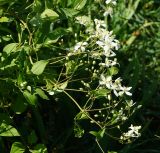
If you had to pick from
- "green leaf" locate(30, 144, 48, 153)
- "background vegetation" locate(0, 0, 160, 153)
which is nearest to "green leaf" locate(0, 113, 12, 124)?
"background vegetation" locate(0, 0, 160, 153)

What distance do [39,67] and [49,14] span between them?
0.16 metres

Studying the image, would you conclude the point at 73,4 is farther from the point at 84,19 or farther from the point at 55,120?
the point at 55,120

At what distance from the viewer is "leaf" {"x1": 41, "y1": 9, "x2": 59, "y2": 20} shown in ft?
4.55

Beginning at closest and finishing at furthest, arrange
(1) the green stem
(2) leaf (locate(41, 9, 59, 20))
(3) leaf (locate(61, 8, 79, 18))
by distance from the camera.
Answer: (2) leaf (locate(41, 9, 59, 20)) < (3) leaf (locate(61, 8, 79, 18)) < (1) the green stem

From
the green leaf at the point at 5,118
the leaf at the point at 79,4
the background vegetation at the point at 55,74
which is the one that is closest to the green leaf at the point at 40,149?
the background vegetation at the point at 55,74

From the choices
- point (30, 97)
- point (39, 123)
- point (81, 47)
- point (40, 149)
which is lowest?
point (39, 123)

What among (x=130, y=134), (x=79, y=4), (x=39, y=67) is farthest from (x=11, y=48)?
(x=130, y=134)

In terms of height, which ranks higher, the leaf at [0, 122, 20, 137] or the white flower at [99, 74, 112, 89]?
the white flower at [99, 74, 112, 89]

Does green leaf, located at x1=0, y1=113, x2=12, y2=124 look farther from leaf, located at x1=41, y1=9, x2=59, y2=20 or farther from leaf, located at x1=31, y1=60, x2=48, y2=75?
leaf, located at x1=41, y1=9, x2=59, y2=20

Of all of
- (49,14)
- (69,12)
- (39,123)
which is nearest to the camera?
(49,14)

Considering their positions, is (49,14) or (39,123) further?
(39,123)

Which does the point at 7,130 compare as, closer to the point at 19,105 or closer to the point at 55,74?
the point at 19,105

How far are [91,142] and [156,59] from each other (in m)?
0.88

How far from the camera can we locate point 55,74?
1552 millimetres
